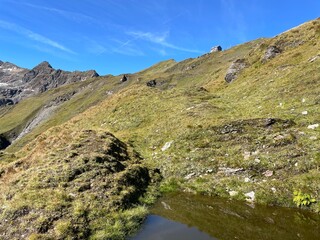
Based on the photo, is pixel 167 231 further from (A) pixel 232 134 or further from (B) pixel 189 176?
(A) pixel 232 134

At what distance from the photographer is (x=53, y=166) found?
22.5 meters

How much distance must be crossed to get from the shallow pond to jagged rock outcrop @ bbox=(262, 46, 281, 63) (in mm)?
45321

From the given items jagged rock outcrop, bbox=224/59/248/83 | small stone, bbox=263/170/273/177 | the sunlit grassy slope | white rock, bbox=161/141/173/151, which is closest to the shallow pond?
the sunlit grassy slope

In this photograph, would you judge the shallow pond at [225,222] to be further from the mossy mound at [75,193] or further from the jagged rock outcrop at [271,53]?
the jagged rock outcrop at [271,53]

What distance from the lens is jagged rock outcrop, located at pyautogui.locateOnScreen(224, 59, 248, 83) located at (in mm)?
61253

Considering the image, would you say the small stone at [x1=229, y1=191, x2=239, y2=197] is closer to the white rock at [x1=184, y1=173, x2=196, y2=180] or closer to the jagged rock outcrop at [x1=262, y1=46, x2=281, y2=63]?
the white rock at [x1=184, y1=173, x2=196, y2=180]

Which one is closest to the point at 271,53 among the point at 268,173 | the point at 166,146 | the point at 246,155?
the point at 166,146

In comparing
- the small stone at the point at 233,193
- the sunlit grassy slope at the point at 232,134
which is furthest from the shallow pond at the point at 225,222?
the sunlit grassy slope at the point at 232,134

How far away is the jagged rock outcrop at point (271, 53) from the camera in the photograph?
192 ft

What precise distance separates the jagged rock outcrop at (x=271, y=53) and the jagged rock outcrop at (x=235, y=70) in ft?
14.4

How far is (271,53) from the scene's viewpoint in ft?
193

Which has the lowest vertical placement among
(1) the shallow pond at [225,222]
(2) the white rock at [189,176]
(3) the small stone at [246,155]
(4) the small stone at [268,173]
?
(1) the shallow pond at [225,222]

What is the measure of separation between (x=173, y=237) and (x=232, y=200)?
6133mm

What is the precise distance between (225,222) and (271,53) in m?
49.4
